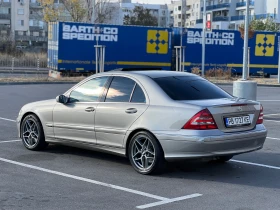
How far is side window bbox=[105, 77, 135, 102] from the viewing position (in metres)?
8.38

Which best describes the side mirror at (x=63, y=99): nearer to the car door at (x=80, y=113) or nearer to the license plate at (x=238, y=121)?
the car door at (x=80, y=113)

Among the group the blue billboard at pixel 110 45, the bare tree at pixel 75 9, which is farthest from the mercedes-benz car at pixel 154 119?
the bare tree at pixel 75 9

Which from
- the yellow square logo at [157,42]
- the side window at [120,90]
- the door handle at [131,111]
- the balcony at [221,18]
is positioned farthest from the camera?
the balcony at [221,18]

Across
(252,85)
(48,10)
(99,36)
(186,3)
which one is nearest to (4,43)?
(48,10)

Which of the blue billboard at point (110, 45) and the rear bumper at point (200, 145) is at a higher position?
the blue billboard at point (110, 45)

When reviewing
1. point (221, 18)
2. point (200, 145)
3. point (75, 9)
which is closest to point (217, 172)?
point (200, 145)

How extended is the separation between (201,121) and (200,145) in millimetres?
334

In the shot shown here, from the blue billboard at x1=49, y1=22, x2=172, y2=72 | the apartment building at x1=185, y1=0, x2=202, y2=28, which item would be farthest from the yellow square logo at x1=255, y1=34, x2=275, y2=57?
the apartment building at x1=185, y1=0, x2=202, y2=28

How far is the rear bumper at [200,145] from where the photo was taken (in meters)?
7.42

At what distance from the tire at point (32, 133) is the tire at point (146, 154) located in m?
2.22

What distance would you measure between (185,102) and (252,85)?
7.94 meters

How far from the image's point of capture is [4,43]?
2217 inches

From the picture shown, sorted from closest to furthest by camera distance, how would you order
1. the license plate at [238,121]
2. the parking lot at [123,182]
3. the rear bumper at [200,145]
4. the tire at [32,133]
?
the parking lot at [123,182]
the rear bumper at [200,145]
the license plate at [238,121]
the tire at [32,133]

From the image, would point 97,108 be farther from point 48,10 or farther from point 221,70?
point 48,10
